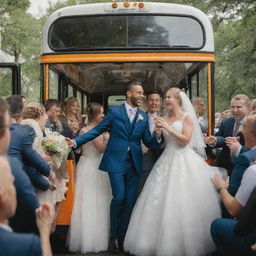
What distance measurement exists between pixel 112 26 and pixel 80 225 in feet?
8.32

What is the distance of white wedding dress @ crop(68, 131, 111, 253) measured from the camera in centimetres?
681

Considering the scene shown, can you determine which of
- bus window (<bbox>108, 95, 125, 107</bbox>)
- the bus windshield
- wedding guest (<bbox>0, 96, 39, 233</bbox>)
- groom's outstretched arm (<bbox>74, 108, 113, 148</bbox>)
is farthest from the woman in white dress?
bus window (<bbox>108, 95, 125, 107</bbox>)

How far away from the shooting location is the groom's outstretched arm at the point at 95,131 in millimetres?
6754

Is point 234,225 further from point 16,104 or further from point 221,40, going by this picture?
point 221,40

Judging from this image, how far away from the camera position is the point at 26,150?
16.3 ft

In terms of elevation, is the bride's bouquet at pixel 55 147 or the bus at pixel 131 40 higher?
the bus at pixel 131 40

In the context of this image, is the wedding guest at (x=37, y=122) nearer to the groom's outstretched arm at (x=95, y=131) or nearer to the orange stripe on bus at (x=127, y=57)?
the groom's outstretched arm at (x=95, y=131)

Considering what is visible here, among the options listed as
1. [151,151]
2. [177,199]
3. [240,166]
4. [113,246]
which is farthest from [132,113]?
[240,166]

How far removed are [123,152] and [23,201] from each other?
326 centimetres

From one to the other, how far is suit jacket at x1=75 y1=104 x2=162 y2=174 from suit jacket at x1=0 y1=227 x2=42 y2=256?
4.22 metres

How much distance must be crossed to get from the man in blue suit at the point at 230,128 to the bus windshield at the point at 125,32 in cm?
85

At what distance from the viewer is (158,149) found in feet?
23.7

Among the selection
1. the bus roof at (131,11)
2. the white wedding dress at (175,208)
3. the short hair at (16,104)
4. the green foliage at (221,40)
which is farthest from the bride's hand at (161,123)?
the green foliage at (221,40)

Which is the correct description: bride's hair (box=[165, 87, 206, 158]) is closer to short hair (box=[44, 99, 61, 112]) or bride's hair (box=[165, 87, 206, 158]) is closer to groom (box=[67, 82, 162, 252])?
groom (box=[67, 82, 162, 252])
